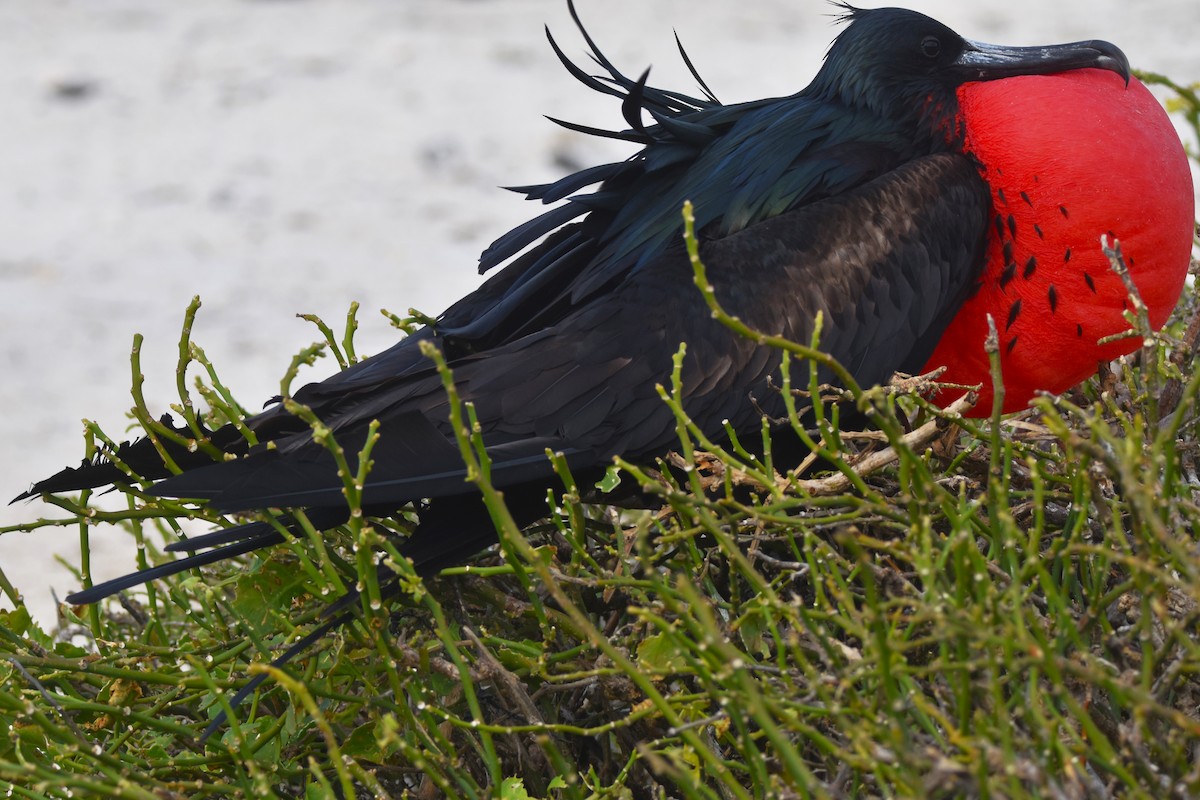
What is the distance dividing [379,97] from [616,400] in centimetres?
385

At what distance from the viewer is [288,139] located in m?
4.97

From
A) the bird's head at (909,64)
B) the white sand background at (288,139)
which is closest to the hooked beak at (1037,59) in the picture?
the bird's head at (909,64)

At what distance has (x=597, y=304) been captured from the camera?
162cm

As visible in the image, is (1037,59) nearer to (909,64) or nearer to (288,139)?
(909,64)

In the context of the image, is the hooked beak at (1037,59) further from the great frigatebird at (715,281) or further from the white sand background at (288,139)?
the white sand background at (288,139)

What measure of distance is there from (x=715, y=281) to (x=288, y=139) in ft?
11.9

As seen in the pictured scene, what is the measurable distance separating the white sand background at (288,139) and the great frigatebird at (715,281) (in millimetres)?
2171

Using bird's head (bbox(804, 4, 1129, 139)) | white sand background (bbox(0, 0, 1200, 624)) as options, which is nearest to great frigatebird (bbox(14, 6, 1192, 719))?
bird's head (bbox(804, 4, 1129, 139))

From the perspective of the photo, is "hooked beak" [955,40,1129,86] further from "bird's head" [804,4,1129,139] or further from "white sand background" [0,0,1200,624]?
"white sand background" [0,0,1200,624]

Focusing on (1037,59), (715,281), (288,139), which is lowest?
(715,281)

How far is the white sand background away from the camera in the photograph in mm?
4215

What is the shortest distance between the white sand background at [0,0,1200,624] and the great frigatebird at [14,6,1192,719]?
85.5 inches

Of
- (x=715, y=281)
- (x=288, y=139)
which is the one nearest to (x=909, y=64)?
(x=715, y=281)

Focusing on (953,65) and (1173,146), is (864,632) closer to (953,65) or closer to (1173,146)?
(1173,146)
